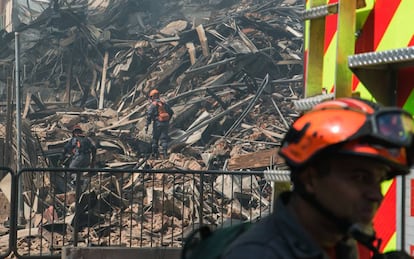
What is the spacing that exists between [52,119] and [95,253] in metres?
11.0

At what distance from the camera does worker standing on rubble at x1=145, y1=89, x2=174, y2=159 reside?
17.6 metres

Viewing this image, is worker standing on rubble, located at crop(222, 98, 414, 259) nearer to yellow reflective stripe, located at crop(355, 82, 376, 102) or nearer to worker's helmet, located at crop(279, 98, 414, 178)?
worker's helmet, located at crop(279, 98, 414, 178)

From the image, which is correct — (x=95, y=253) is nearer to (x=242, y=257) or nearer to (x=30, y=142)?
(x=242, y=257)

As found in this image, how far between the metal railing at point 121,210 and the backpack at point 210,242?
6877mm

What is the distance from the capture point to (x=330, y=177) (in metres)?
1.62

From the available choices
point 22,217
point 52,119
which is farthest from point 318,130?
point 52,119

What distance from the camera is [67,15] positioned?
71.9 feet

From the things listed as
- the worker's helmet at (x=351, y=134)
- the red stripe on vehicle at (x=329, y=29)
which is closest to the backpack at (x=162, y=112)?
the red stripe on vehicle at (x=329, y=29)

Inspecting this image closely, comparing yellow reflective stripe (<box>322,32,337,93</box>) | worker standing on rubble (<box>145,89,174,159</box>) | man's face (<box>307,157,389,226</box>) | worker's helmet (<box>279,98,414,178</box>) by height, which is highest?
yellow reflective stripe (<box>322,32,337,93</box>)

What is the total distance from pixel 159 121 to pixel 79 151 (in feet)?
7.28

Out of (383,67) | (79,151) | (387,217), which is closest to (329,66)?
(383,67)

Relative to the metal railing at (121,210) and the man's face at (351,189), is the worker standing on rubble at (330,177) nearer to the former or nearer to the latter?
the man's face at (351,189)

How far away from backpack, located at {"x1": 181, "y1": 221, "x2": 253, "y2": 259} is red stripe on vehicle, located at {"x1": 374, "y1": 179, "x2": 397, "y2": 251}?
3.38ft

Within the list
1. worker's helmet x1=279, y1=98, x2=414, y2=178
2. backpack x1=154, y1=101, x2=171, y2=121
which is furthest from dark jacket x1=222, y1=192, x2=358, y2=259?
backpack x1=154, y1=101, x2=171, y2=121
